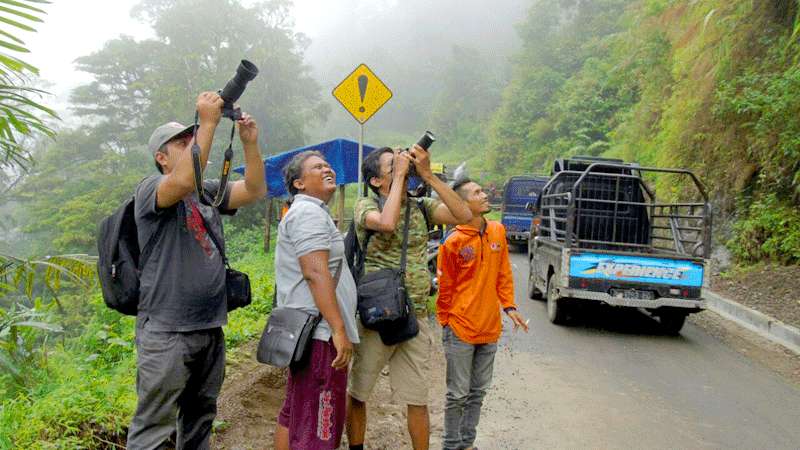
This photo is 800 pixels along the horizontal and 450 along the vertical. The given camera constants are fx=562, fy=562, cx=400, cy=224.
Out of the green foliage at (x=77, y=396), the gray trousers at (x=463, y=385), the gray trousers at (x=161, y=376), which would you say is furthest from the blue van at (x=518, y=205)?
the gray trousers at (x=161, y=376)

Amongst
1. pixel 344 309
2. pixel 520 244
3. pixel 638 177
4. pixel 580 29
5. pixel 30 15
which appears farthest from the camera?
pixel 580 29

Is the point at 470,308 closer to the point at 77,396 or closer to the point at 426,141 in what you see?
the point at 426,141

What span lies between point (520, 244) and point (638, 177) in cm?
912

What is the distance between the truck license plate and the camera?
673cm

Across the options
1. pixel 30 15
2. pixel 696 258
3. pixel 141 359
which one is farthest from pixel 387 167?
pixel 696 258

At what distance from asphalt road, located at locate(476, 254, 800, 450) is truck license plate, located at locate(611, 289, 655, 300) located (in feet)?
1.72

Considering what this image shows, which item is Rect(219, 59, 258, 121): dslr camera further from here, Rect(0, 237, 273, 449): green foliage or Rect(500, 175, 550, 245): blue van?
Rect(500, 175, 550, 245): blue van

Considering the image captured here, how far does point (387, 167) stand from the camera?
305 cm

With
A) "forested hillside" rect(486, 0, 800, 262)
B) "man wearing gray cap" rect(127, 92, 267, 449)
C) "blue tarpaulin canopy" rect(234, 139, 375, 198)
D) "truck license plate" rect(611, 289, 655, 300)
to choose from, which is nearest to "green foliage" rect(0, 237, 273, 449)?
"man wearing gray cap" rect(127, 92, 267, 449)

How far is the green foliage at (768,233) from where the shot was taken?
28.6 ft

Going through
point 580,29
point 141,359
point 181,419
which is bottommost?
point 181,419

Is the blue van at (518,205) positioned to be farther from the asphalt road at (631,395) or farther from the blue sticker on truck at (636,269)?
the blue sticker on truck at (636,269)

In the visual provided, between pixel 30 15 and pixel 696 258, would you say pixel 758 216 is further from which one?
pixel 30 15

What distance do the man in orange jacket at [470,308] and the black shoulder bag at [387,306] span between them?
0.46 meters
